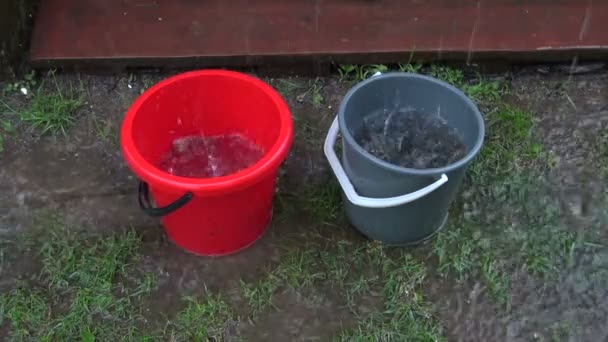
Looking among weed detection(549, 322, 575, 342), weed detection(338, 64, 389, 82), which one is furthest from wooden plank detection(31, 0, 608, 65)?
weed detection(549, 322, 575, 342)

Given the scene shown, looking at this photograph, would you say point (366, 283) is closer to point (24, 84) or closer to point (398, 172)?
point (398, 172)

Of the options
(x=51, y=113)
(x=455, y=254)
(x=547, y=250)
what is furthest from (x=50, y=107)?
(x=547, y=250)

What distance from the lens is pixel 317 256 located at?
213 cm

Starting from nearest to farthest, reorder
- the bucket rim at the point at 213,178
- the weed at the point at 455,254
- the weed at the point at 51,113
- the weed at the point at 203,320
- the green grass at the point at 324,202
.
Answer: the bucket rim at the point at 213,178 < the weed at the point at 203,320 < the weed at the point at 455,254 < the green grass at the point at 324,202 < the weed at the point at 51,113

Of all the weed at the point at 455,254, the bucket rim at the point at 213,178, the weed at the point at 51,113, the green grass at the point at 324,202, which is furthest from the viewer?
the weed at the point at 51,113

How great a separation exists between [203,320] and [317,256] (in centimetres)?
36

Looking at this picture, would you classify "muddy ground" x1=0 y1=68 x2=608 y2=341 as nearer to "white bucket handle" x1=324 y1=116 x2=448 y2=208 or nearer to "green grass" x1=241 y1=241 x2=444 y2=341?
"green grass" x1=241 y1=241 x2=444 y2=341

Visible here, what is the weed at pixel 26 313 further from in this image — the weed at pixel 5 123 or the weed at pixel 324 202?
the weed at pixel 324 202

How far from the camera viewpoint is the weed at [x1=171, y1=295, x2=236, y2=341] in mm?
1961

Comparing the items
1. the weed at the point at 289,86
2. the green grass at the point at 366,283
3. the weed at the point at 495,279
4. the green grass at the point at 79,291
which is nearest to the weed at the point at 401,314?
the green grass at the point at 366,283

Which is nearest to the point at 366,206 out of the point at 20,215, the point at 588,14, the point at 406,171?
the point at 406,171

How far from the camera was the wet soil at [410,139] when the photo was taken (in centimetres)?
204

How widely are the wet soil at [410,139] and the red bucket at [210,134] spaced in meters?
0.25

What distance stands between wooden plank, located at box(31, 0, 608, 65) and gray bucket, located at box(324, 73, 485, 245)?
0.51 m
